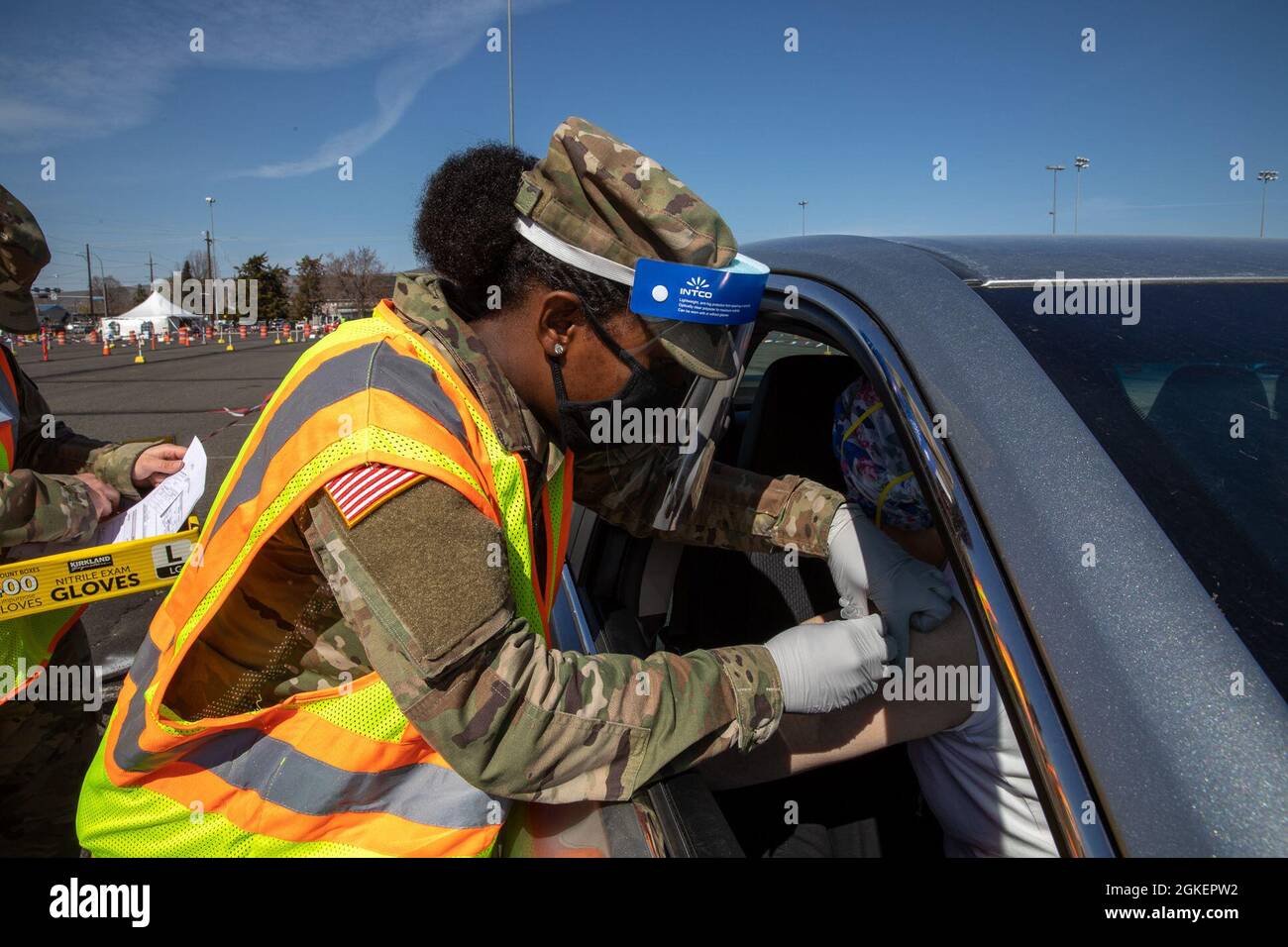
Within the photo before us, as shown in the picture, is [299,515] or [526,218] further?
[526,218]

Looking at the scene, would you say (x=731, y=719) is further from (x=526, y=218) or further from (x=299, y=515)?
(x=526, y=218)

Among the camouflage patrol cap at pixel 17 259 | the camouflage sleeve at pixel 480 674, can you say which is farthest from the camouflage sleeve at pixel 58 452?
the camouflage sleeve at pixel 480 674

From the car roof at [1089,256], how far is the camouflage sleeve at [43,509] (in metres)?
2.15

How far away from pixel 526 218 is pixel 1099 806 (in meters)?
1.15

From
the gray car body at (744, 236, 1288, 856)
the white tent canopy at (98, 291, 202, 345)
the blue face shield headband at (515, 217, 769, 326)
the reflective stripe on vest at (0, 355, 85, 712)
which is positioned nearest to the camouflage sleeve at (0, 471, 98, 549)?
the reflective stripe on vest at (0, 355, 85, 712)

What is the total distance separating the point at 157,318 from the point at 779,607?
5881 cm

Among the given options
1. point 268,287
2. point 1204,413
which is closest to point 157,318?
point 268,287

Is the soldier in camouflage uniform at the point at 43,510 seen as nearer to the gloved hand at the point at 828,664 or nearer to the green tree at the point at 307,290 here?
the gloved hand at the point at 828,664

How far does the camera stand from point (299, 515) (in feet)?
3.81

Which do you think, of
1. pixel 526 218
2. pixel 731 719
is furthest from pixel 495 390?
pixel 731 719

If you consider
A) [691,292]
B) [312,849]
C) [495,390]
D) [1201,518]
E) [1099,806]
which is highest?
[691,292]

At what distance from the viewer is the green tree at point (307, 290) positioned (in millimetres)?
64688

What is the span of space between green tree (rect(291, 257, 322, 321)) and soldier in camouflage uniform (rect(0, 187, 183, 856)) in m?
66.7

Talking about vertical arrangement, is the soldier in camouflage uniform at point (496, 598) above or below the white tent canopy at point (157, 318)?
below
